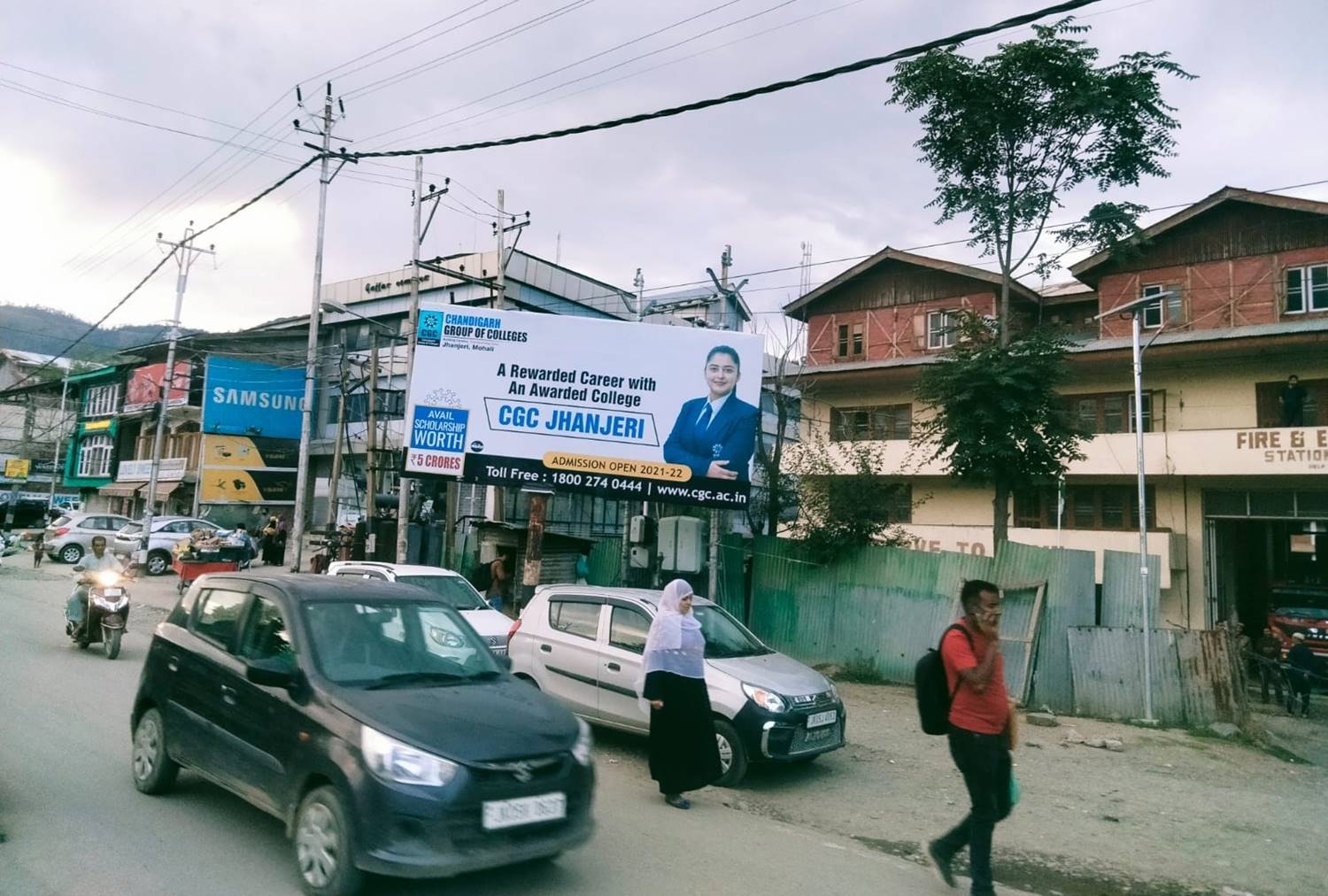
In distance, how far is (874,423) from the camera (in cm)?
2716

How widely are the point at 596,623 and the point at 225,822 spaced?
158 inches

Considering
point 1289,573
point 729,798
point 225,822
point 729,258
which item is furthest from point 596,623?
point 1289,573

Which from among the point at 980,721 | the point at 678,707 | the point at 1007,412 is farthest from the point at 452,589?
the point at 1007,412

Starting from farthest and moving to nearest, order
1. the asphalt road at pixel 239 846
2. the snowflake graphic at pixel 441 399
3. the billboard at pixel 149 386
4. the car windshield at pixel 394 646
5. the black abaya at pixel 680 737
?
the billboard at pixel 149 386 < the snowflake graphic at pixel 441 399 < the black abaya at pixel 680 737 < the car windshield at pixel 394 646 < the asphalt road at pixel 239 846

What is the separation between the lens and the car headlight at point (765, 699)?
7562 millimetres

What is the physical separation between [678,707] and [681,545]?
782cm

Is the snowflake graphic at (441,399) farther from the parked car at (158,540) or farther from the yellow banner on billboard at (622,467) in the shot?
the parked car at (158,540)

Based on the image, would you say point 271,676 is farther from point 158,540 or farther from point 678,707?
point 158,540

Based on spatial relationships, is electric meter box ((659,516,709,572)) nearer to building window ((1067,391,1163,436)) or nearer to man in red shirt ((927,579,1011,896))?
man in red shirt ((927,579,1011,896))

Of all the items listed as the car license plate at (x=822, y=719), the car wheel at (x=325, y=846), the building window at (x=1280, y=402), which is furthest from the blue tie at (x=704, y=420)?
the building window at (x=1280, y=402)

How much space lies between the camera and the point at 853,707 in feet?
39.7

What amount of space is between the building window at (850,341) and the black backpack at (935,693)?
78.4 ft

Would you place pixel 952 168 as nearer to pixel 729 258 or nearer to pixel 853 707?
pixel 729 258

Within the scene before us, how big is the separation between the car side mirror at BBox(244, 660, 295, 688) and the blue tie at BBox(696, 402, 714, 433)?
1130 cm
